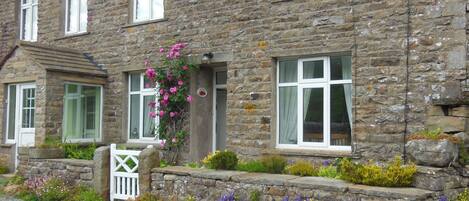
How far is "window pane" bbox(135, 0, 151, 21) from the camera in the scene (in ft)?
42.4

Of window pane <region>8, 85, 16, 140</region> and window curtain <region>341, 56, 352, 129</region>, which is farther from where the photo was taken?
window pane <region>8, 85, 16, 140</region>

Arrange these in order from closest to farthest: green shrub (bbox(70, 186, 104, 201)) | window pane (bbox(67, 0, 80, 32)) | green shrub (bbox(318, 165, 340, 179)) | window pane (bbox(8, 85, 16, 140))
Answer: green shrub (bbox(318, 165, 340, 179)) → green shrub (bbox(70, 186, 104, 201)) → window pane (bbox(8, 85, 16, 140)) → window pane (bbox(67, 0, 80, 32))

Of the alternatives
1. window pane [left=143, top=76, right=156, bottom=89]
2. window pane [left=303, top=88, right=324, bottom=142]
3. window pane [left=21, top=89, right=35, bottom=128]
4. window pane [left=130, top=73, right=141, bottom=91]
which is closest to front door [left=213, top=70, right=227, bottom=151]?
window pane [left=143, top=76, right=156, bottom=89]

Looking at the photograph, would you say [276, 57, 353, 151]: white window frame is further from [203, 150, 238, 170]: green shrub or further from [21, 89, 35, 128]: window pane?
[21, 89, 35, 128]: window pane

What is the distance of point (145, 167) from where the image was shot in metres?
8.88

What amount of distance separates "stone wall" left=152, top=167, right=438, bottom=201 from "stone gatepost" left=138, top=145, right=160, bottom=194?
12 centimetres

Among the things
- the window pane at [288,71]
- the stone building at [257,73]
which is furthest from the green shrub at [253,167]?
the window pane at [288,71]

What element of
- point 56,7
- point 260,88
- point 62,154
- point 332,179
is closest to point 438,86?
point 332,179

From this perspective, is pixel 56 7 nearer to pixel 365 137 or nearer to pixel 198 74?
pixel 198 74

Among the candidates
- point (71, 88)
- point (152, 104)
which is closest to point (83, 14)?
point (71, 88)

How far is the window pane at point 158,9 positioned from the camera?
12.6 meters

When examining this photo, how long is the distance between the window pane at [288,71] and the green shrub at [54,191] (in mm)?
4859

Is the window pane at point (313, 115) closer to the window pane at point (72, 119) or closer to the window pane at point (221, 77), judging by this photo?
the window pane at point (221, 77)

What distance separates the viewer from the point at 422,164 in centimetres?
686
